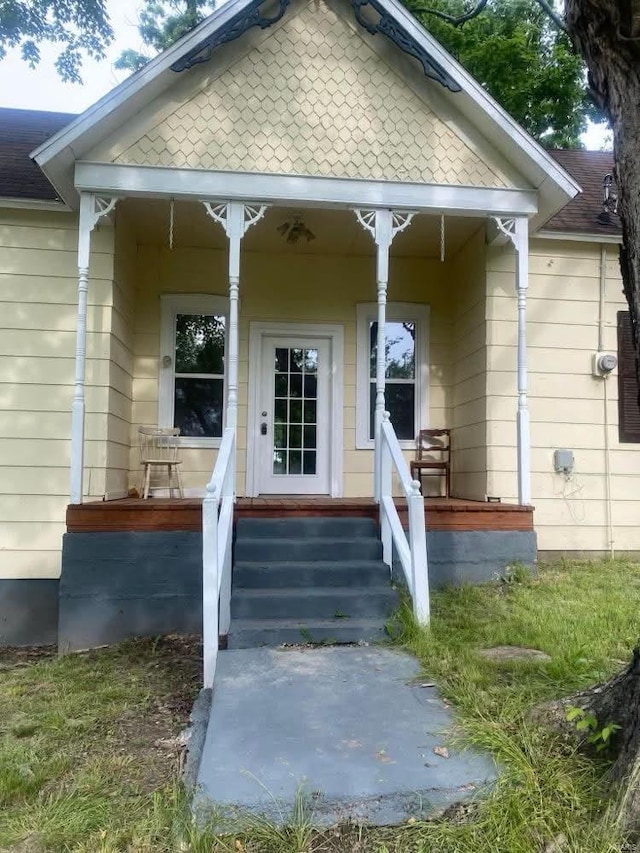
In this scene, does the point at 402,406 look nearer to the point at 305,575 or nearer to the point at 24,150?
the point at 305,575

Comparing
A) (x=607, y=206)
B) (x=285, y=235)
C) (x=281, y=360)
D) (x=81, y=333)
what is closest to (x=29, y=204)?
(x=81, y=333)

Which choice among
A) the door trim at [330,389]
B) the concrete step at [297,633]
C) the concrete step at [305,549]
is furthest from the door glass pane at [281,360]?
the concrete step at [297,633]

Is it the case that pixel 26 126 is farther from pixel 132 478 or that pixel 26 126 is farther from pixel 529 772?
pixel 529 772

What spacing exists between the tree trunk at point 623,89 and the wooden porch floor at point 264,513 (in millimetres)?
3083

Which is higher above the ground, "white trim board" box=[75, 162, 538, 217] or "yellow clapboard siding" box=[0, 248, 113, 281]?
"white trim board" box=[75, 162, 538, 217]

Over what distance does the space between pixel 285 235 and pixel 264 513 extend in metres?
2.92

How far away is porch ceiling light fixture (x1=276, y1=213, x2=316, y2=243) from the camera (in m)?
5.97

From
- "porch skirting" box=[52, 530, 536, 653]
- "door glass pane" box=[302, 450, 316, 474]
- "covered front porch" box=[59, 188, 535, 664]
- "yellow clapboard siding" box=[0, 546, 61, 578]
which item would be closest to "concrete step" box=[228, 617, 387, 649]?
"covered front porch" box=[59, 188, 535, 664]

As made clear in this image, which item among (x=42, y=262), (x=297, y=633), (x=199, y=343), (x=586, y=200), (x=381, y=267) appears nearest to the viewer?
(x=297, y=633)

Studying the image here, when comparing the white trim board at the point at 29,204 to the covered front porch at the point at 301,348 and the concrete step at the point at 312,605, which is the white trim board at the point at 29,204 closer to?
the covered front porch at the point at 301,348

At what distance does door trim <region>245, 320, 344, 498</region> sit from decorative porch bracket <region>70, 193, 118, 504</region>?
2007mm

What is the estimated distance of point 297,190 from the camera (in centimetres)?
530

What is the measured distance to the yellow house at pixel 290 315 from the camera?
507 cm

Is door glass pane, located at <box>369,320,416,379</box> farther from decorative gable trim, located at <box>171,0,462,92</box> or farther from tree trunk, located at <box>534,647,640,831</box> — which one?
tree trunk, located at <box>534,647,640,831</box>
